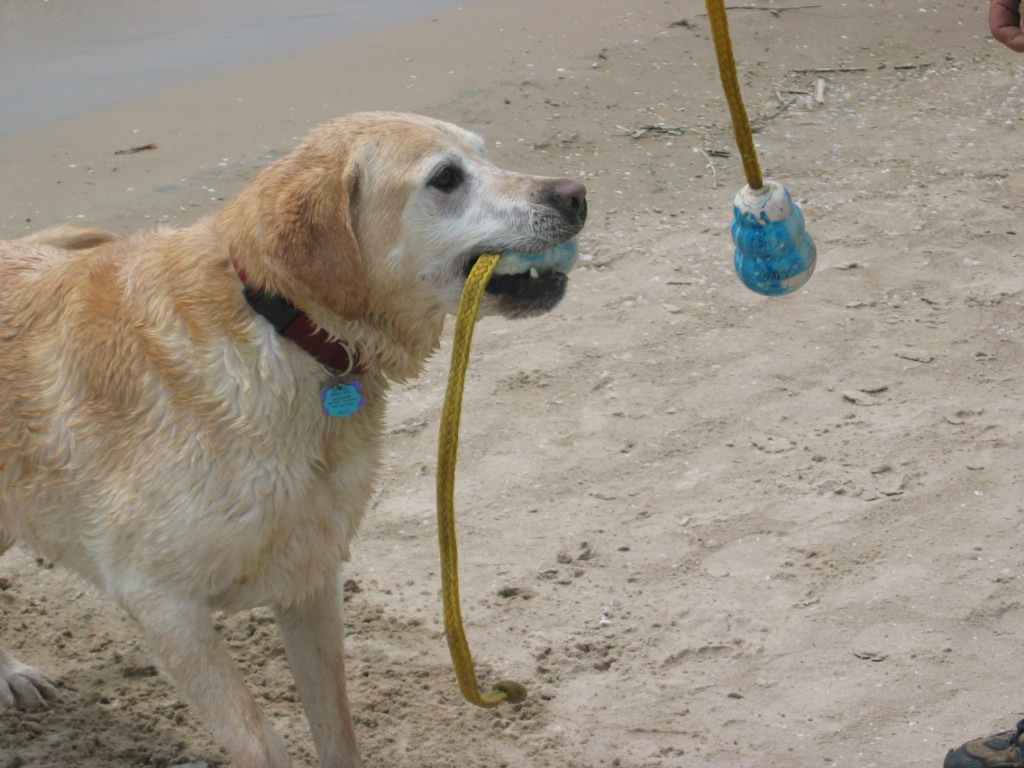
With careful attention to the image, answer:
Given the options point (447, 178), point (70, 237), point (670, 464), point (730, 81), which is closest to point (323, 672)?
point (447, 178)

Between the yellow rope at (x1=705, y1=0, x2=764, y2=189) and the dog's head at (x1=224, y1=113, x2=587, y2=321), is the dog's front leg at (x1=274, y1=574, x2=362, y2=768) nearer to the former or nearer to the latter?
the dog's head at (x1=224, y1=113, x2=587, y2=321)

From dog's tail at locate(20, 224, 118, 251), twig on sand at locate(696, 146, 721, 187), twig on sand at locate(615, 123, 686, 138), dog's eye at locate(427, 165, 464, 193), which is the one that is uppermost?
dog's eye at locate(427, 165, 464, 193)

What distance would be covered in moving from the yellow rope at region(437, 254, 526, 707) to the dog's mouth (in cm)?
11

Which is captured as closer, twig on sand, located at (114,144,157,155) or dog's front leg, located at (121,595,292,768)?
dog's front leg, located at (121,595,292,768)

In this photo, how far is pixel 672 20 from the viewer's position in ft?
30.5

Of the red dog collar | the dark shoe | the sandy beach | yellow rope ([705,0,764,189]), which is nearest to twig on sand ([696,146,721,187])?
the sandy beach

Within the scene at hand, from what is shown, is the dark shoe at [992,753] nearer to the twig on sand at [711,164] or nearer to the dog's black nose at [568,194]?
the dog's black nose at [568,194]

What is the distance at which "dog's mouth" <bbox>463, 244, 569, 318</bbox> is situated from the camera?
10.4 feet

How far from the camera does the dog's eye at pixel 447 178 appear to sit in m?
3.12

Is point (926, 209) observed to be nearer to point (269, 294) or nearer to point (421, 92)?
point (421, 92)

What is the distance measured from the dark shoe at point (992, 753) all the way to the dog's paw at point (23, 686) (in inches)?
107

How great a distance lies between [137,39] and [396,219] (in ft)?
23.3

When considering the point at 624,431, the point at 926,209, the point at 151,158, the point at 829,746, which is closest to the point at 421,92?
the point at 151,158

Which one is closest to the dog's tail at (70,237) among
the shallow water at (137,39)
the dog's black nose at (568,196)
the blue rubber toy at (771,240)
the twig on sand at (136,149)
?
the dog's black nose at (568,196)
